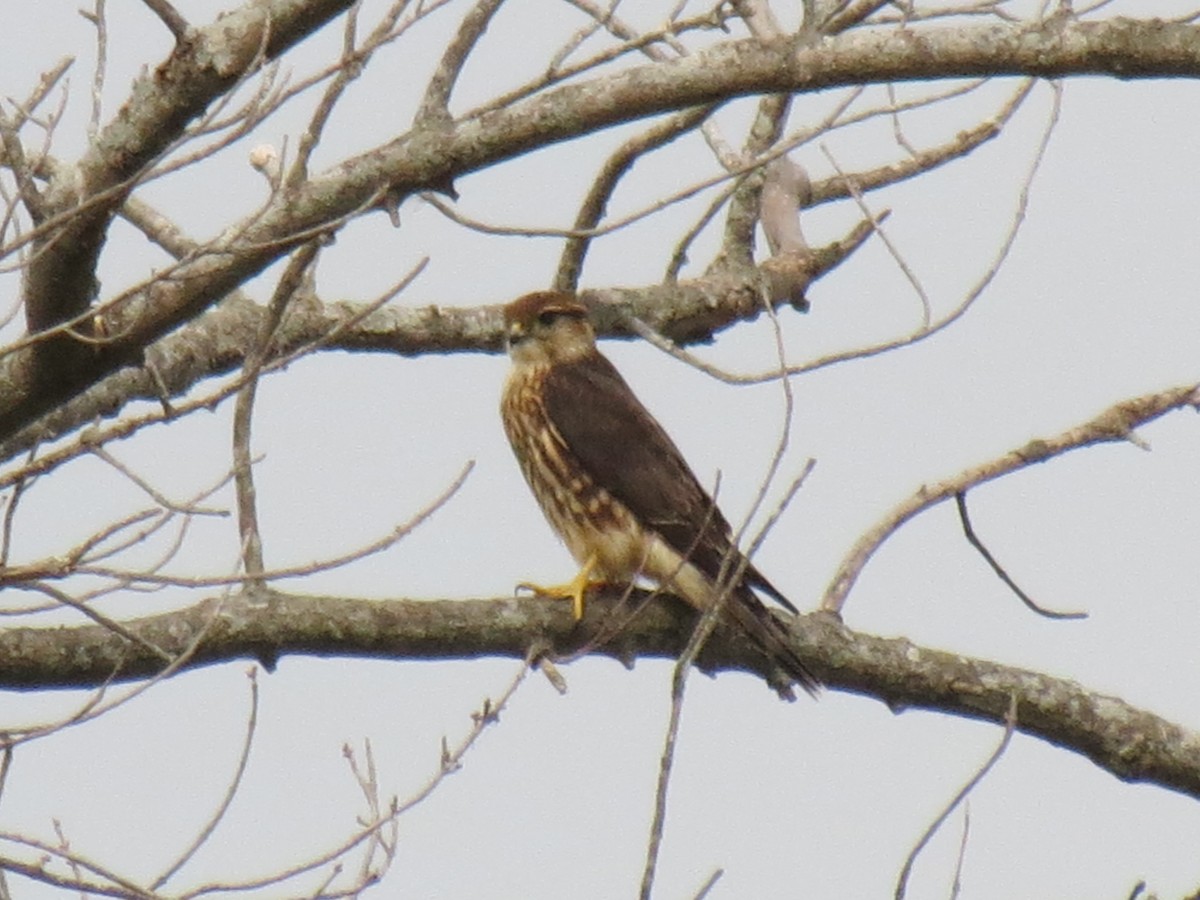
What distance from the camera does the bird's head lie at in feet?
16.7

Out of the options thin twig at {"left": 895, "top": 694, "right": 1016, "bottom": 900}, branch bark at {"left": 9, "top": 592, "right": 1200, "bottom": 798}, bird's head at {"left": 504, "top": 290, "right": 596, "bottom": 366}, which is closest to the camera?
thin twig at {"left": 895, "top": 694, "right": 1016, "bottom": 900}

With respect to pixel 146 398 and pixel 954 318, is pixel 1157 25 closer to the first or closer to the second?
pixel 954 318

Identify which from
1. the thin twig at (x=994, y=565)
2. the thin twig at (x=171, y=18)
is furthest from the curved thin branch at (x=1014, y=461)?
the thin twig at (x=171, y=18)

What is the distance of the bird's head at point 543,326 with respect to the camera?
5076 mm

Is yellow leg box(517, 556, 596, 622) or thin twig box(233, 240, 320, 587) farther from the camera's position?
yellow leg box(517, 556, 596, 622)

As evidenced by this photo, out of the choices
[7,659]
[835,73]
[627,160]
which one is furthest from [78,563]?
[627,160]

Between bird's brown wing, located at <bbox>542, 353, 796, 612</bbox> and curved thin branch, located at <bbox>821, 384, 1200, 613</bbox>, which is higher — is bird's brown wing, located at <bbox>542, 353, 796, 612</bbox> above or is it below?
above

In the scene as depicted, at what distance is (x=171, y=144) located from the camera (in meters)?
2.68

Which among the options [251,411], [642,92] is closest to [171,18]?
[642,92]

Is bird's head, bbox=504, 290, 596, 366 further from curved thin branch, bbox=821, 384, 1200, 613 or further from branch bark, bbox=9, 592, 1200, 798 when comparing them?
curved thin branch, bbox=821, 384, 1200, 613

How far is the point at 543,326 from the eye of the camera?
5145 millimetres

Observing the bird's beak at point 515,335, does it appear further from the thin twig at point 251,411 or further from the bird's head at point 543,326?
the thin twig at point 251,411

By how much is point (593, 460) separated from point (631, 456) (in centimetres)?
9

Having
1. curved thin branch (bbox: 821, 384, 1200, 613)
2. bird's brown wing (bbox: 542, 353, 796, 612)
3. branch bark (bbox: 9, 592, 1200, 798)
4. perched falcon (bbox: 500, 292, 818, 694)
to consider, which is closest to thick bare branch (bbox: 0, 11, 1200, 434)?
branch bark (bbox: 9, 592, 1200, 798)
